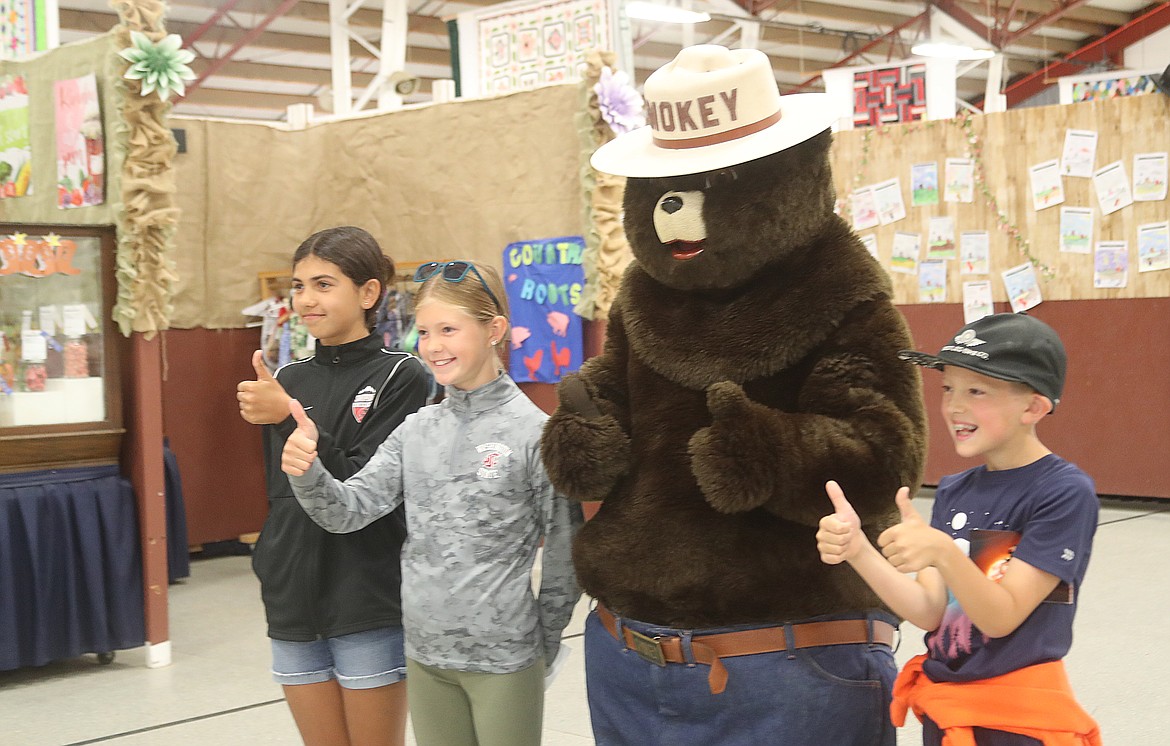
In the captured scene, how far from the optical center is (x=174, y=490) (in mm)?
5812

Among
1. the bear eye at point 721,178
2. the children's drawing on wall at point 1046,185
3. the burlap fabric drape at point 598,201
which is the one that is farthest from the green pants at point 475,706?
the children's drawing on wall at point 1046,185

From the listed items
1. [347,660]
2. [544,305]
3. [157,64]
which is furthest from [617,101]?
[347,660]

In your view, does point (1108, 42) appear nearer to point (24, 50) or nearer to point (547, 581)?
point (24, 50)

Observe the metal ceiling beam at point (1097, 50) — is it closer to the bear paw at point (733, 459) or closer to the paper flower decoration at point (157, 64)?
the paper flower decoration at point (157, 64)

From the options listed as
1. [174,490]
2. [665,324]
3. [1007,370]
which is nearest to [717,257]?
[665,324]

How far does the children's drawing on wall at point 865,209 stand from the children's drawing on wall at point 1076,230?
3.69ft

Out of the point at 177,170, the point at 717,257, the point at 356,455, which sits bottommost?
the point at 356,455

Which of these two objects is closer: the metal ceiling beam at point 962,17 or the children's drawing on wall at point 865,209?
the children's drawing on wall at point 865,209

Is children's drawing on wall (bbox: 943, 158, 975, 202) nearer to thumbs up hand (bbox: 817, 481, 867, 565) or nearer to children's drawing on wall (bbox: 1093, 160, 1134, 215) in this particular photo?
children's drawing on wall (bbox: 1093, 160, 1134, 215)

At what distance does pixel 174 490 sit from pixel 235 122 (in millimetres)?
1863

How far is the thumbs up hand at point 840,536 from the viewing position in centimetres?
151

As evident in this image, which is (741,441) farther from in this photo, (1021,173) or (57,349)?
(1021,173)

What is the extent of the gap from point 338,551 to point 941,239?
18.9ft

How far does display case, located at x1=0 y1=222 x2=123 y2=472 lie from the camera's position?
423 cm
